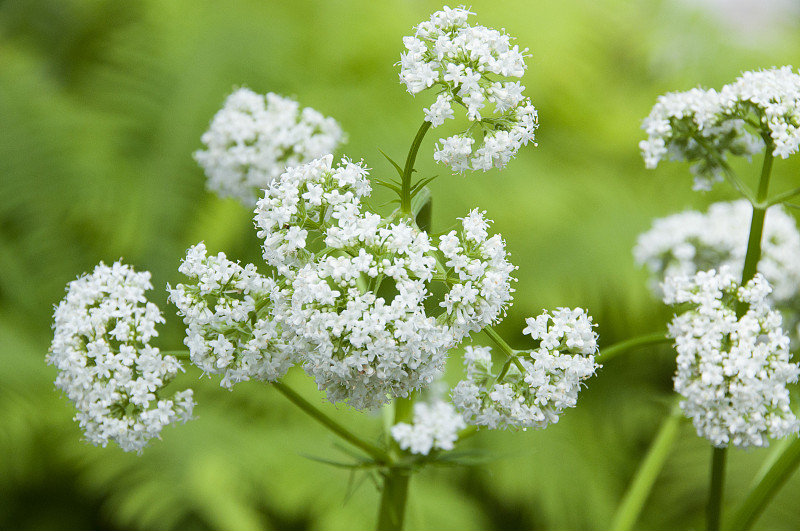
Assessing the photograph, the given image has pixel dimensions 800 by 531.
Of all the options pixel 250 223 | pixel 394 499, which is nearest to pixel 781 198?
pixel 394 499

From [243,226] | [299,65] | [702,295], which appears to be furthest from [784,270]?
[299,65]

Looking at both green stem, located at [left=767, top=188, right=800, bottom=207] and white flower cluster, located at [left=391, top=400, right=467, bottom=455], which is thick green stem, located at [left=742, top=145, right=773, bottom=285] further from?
white flower cluster, located at [left=391, top=400, right=467, bottom=455]

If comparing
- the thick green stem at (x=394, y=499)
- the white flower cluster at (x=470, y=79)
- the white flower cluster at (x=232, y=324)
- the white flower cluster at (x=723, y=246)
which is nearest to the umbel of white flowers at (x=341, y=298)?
the white flower cluster at (x=232, y=324)

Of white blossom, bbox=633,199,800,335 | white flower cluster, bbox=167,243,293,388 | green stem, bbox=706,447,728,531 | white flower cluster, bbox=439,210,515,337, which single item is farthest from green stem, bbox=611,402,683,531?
white flower cluster, bbox=167,243,293,388

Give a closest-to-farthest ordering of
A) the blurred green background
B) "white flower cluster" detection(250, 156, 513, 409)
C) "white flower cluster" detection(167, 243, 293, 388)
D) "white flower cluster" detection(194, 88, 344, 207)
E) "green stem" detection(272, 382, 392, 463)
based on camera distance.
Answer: "white flower cluster" detection(250, 156, 513, 409), "white flower cluster" detection(167, 243, 293, 388), "green stem" detection(272, 382, 392, 463), "white flower cluster" detection(194, 88, 344, 207), the blurred green background

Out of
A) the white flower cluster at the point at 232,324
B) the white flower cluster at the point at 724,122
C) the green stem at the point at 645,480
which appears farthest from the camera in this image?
the green stem at the point at 645,480

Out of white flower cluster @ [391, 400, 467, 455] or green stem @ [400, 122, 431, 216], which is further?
white flower cluster @ [391, 400, 467, 455]

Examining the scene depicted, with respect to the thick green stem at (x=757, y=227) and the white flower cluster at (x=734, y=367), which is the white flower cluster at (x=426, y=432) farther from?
the thick green stem at (x=757, y=227)
